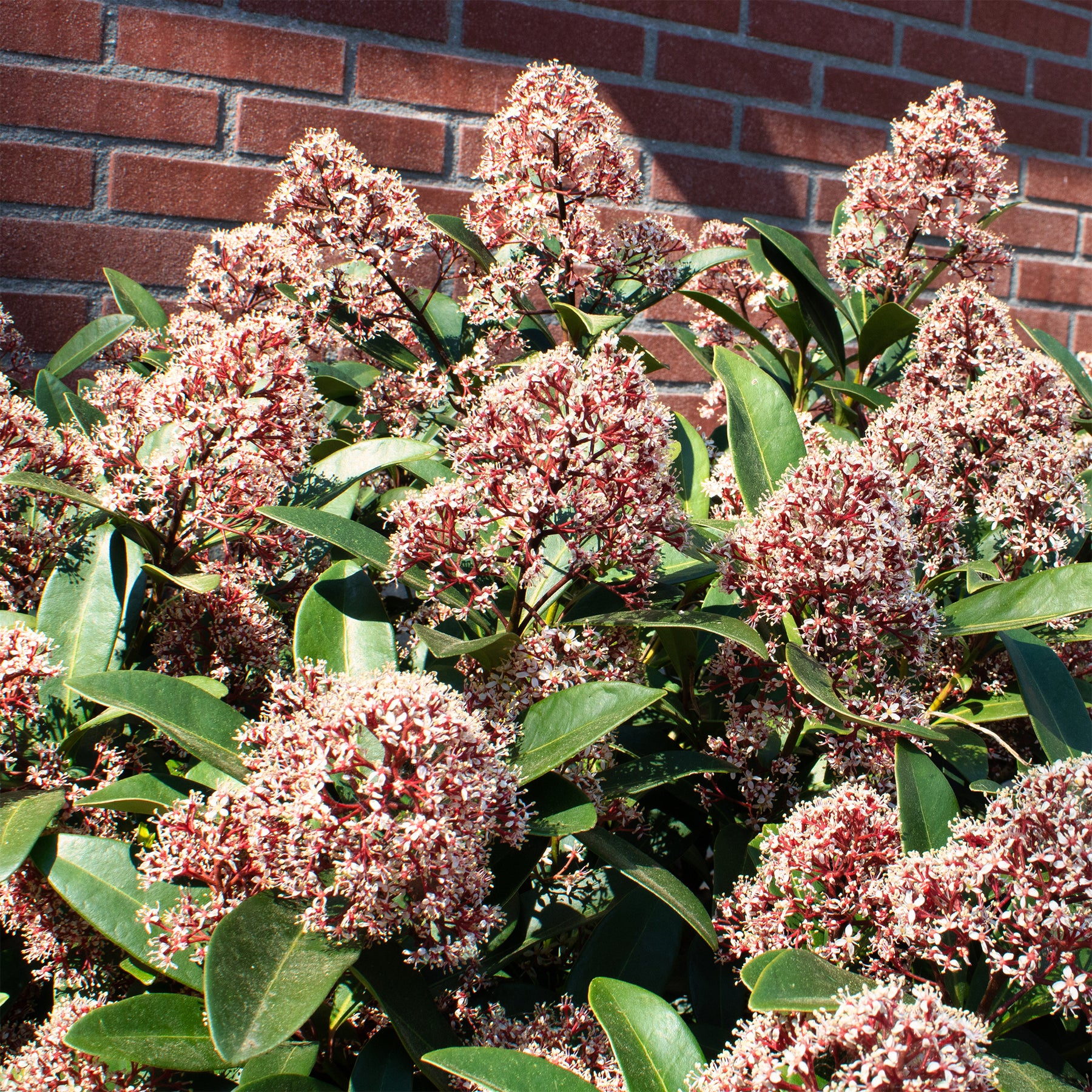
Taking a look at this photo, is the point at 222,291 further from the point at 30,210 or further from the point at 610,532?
the point at 30,210

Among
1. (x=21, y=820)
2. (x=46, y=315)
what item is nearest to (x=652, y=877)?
(x=21, y=820)

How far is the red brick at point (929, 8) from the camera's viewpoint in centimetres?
317

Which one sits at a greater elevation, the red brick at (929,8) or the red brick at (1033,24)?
the red brick at (1033,24)

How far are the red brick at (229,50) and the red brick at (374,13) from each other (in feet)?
0.15

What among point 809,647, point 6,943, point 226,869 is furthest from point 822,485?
point 6,943

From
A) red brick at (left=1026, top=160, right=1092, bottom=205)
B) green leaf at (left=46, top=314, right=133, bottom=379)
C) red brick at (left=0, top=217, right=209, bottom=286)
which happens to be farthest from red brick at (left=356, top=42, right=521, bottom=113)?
red brick at (left=1026, top=160, right=1092, bottom=205)

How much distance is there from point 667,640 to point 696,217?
2184mm

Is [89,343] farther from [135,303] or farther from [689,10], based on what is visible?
[689,10]

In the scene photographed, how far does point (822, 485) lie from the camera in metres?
0.99

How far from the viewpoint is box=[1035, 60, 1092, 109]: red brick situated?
3.45m

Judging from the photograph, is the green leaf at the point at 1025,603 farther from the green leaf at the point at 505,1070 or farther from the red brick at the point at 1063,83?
the red brick at the point at 1063,83

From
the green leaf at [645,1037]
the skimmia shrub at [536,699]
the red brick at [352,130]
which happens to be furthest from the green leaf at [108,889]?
the red brick at [352,130]

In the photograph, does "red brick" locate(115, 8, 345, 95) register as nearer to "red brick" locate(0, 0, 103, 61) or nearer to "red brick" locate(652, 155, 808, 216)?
"red brick" locate(0, 0, 103, 61)

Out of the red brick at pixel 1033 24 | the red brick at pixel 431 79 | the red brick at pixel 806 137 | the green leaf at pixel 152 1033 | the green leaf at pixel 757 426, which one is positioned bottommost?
the green leaf at pixel 152 1033
